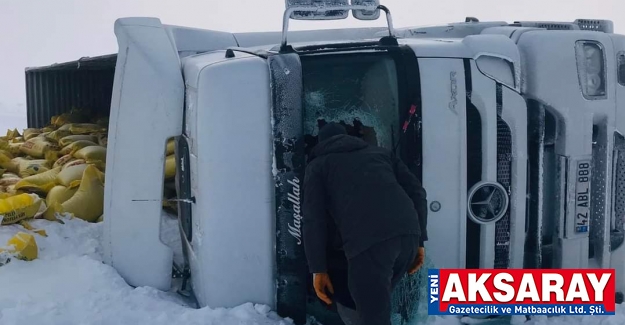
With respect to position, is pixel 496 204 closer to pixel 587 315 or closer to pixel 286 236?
pixel 587 315

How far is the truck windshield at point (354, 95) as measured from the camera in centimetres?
331

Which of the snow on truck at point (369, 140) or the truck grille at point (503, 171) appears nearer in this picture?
the snow on truck at point (369, 140)

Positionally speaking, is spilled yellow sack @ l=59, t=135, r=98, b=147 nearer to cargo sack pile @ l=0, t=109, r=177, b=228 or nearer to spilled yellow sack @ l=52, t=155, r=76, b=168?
cargo sack pile @ l=0, t=109, r=177, b=228

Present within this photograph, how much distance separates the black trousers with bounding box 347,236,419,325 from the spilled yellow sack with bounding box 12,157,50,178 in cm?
395

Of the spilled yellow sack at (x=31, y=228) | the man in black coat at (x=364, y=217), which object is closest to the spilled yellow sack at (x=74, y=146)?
the spilled yellow sack at (x=31, y=228)

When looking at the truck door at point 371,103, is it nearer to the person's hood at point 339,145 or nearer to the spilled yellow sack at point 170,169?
the person's hood at point 339,145

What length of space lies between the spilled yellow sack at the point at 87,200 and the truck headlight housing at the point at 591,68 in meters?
3.29

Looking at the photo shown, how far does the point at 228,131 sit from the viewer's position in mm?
3160

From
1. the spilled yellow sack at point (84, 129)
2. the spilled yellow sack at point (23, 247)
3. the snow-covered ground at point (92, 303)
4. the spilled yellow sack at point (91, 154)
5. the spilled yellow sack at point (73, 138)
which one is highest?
the spilled yellow sack at point (84, 129)

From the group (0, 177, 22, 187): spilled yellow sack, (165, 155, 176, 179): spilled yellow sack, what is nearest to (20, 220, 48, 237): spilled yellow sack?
(165, 155, 176, 179): spilled yellow sack

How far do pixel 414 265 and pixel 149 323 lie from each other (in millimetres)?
1277

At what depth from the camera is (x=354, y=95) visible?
3.44 metres

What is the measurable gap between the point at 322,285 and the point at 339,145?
25.0 inches

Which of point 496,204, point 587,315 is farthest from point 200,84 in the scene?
point 587,315
